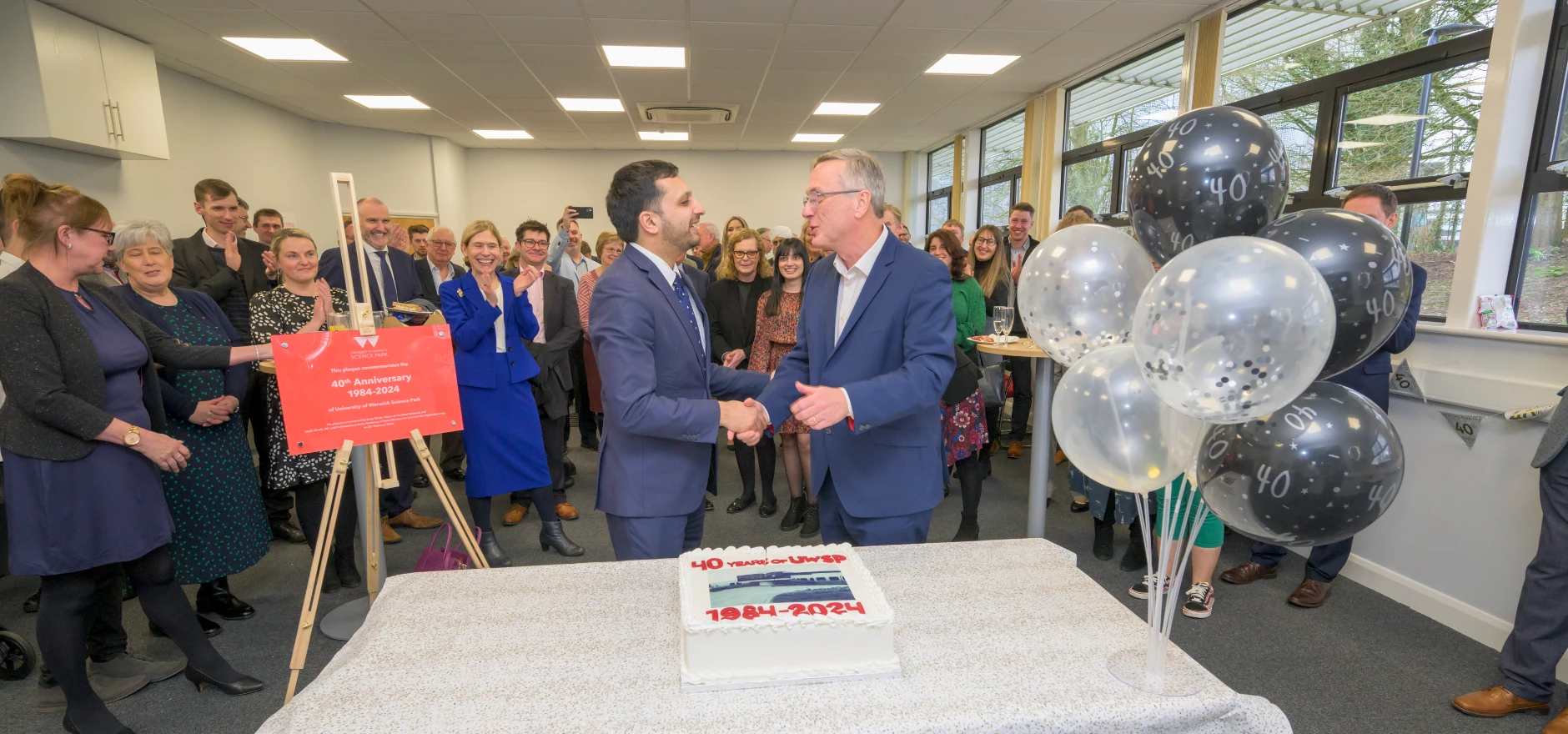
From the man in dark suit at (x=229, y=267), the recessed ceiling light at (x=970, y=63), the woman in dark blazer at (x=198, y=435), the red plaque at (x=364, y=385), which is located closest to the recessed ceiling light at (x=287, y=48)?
the man in dark suit at (x=229, y=267)

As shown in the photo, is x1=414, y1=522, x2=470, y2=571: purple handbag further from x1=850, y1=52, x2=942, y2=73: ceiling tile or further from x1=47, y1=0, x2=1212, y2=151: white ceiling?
x1=850, y1=52, x2=942, y2=73: ceiling tile

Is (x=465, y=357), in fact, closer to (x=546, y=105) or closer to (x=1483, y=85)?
(x=1483, y=85)

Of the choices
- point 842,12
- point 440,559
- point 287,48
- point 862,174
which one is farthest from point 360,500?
point 287,48

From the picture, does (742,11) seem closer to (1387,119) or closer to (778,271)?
(778,271)

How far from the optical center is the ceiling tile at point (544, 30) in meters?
5.02

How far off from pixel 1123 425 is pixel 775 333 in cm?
279

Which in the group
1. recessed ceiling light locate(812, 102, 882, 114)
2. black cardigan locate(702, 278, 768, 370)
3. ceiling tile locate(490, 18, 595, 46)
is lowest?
black cardigan locate(702, 278, 768, 370)

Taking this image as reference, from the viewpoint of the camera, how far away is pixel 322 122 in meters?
9.19

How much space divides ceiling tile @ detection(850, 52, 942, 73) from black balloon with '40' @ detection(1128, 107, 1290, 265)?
526 cm

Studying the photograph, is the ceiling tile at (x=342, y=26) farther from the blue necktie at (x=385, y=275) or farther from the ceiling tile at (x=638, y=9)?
the blue necktie at (x=385, y=275)

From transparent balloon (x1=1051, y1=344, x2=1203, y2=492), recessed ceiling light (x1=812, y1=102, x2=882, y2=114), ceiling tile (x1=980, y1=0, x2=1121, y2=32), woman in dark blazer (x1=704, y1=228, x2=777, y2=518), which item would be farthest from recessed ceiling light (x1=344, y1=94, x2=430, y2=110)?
transparent balloon (x1=1051, y1=344, x2=1203, y2=492)

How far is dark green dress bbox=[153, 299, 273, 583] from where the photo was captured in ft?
8.16

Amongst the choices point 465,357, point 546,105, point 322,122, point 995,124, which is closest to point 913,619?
point 465,357

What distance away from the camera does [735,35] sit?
17.6 feet
